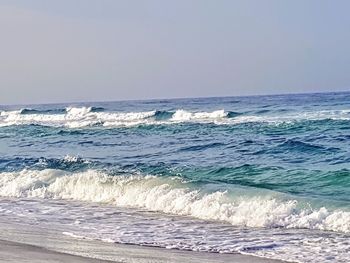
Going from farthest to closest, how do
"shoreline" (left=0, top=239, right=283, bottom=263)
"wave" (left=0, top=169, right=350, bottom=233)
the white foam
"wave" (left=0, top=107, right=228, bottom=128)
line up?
the white foam < "wave" (left=0, top=107, right=228, bottom=128) < "wave" (left=0, top=169, right=350, bottom=233) < "shoreline" (left=0, top=239, right=283, bottom=263)

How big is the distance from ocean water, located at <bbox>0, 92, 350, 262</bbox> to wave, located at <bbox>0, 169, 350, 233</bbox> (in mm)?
22

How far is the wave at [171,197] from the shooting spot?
9.96 meters

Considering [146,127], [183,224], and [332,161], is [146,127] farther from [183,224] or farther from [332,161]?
[183,224]

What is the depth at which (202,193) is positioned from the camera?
12.2 metres

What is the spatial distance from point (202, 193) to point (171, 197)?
59cm

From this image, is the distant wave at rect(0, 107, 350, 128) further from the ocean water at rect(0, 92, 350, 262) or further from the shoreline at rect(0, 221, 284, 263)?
the shoreline at rect(0, 221, 284, 263)

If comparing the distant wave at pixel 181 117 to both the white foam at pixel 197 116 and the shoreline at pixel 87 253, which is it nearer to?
the white foam at pixel 197 116

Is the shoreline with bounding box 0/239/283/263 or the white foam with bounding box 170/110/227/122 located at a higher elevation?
the shoreline with bounding box 0/239/283/263

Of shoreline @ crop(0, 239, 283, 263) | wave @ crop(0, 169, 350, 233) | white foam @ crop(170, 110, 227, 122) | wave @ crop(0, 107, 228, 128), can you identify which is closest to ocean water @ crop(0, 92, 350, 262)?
wave @ crop(0, 169, 350, 233)

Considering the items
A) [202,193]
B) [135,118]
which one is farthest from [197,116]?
[202,193]

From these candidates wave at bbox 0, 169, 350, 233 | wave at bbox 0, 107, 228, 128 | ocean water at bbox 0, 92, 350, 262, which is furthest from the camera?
wave at bbox 0, 107, 228, 128

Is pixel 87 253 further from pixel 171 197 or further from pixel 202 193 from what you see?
pixel 202 193

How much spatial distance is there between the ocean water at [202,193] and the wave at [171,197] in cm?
2

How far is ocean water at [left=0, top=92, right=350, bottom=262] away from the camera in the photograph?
9.04m
